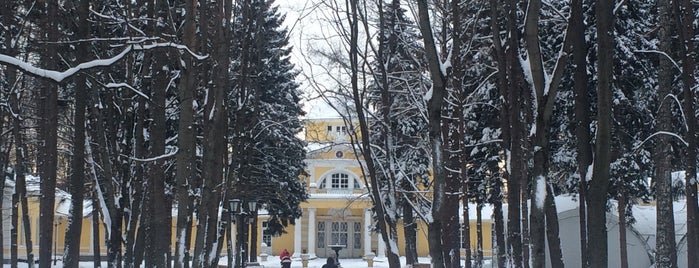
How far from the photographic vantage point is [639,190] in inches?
857

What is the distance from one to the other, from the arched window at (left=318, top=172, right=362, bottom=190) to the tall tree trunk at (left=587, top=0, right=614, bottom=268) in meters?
46.4

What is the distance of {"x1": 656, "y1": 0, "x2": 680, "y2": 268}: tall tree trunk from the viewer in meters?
16.2

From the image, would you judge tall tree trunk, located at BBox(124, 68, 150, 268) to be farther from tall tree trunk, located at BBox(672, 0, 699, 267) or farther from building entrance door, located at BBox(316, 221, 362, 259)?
building entrance door, located at BBox(316, 221, 362, 259)

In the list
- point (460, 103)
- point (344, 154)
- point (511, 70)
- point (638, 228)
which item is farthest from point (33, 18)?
point (344, 154)

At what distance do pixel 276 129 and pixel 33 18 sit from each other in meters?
14.9

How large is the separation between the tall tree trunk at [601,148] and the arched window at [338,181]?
152 feet

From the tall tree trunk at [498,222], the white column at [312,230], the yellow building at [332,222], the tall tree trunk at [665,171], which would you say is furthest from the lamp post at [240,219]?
the white column at [312,230]

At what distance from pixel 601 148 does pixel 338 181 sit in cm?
4742

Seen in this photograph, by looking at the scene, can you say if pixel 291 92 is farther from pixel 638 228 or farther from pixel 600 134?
pixel 600 134

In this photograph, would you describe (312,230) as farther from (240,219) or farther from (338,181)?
(240,219)

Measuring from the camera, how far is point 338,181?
57156 mm

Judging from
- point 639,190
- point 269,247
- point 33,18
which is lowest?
point 269,247

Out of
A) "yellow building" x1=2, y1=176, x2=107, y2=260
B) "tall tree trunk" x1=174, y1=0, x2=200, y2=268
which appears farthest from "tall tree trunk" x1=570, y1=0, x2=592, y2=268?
"yellow building" x1=2, y1=176, x2=107, y2=260

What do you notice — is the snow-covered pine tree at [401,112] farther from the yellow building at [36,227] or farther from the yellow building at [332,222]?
Answer: the yellow building at [332,222]
